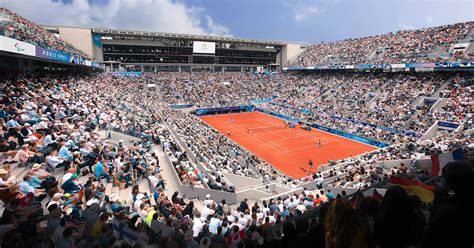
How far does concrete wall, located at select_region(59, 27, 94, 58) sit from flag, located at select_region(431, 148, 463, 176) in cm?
6584

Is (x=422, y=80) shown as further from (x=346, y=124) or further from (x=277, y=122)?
(x=277, y=122)

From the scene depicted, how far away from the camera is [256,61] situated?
80875 millimetres

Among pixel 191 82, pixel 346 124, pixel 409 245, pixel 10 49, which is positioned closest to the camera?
pixel 409 245

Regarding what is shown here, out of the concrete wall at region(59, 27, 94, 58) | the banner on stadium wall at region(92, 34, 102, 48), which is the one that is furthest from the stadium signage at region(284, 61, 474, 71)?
the concrete wall at region(59, 27, 94, 58)

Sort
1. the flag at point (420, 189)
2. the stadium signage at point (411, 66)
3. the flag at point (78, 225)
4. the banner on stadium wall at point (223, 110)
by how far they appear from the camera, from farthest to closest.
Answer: the banner on stadium wall at point (223, 110) < the stadium signage at point (411, 66) < the flag at point (78, 225) < the flag at point (420, 189)

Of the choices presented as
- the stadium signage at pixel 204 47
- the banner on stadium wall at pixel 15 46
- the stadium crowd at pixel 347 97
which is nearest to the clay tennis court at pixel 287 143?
the stadium crowd at pixel 347 97

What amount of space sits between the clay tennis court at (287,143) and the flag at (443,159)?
13718 millimetres

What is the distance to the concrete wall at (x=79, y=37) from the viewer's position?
181ft

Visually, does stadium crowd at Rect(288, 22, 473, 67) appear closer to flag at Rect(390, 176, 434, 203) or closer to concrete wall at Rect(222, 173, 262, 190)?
concrete wall at Rect(222, 173, 262, 190)

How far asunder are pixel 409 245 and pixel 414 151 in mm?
20966

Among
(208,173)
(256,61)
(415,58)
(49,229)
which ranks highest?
(256,61)

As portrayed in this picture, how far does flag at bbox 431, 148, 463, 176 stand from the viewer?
8.97 m

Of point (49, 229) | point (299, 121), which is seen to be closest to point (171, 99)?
point (299, 121)

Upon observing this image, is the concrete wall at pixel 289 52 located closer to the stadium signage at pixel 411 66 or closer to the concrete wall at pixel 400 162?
the stadium signage at pixel 411 66
